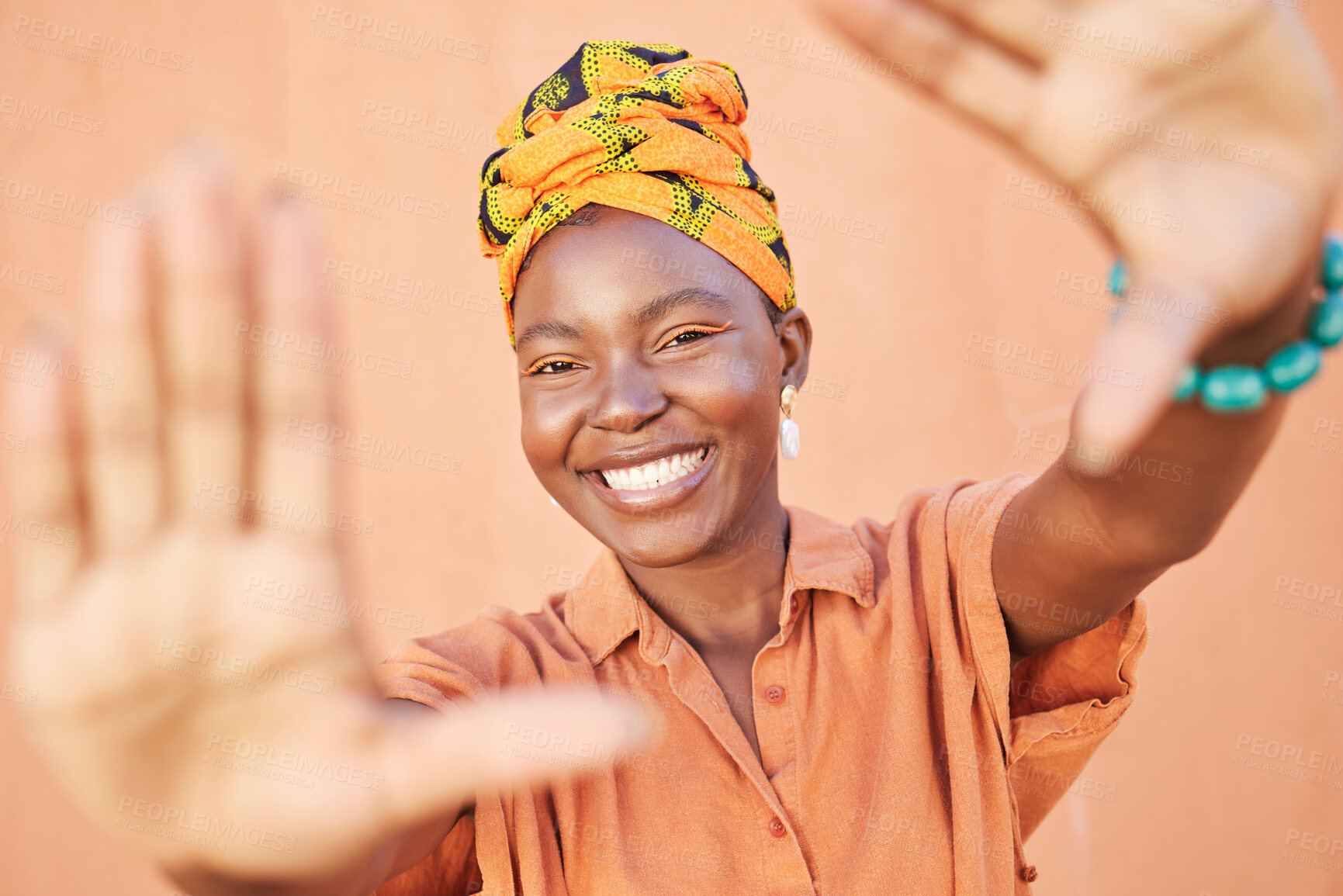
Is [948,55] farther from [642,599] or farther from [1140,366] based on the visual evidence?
[642,599]

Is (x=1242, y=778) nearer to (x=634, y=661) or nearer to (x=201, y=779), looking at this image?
(x=634, y=661)

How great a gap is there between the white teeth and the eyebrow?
0.67 ft

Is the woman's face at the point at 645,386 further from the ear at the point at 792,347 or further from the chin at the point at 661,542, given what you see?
the ear at the point at 792,347

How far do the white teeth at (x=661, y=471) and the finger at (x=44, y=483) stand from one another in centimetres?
83

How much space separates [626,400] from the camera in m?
1.47

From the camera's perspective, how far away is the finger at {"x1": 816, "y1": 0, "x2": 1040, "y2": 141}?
860 mm

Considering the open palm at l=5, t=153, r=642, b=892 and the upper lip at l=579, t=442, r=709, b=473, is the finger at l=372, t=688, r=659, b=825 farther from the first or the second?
the upper lip at l=579, t=442, r=709, b=473

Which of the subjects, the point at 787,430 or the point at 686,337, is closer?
the point at 686,337

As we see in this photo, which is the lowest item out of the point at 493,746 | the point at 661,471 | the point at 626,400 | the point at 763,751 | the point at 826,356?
the point at 763,751

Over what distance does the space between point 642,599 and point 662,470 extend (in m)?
0.24

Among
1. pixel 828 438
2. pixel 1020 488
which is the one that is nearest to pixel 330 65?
pixel 828 438

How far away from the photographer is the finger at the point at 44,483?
2.58 feet

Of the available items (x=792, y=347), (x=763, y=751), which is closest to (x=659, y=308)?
(x=792, y=347)

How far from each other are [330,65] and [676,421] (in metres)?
2.17
